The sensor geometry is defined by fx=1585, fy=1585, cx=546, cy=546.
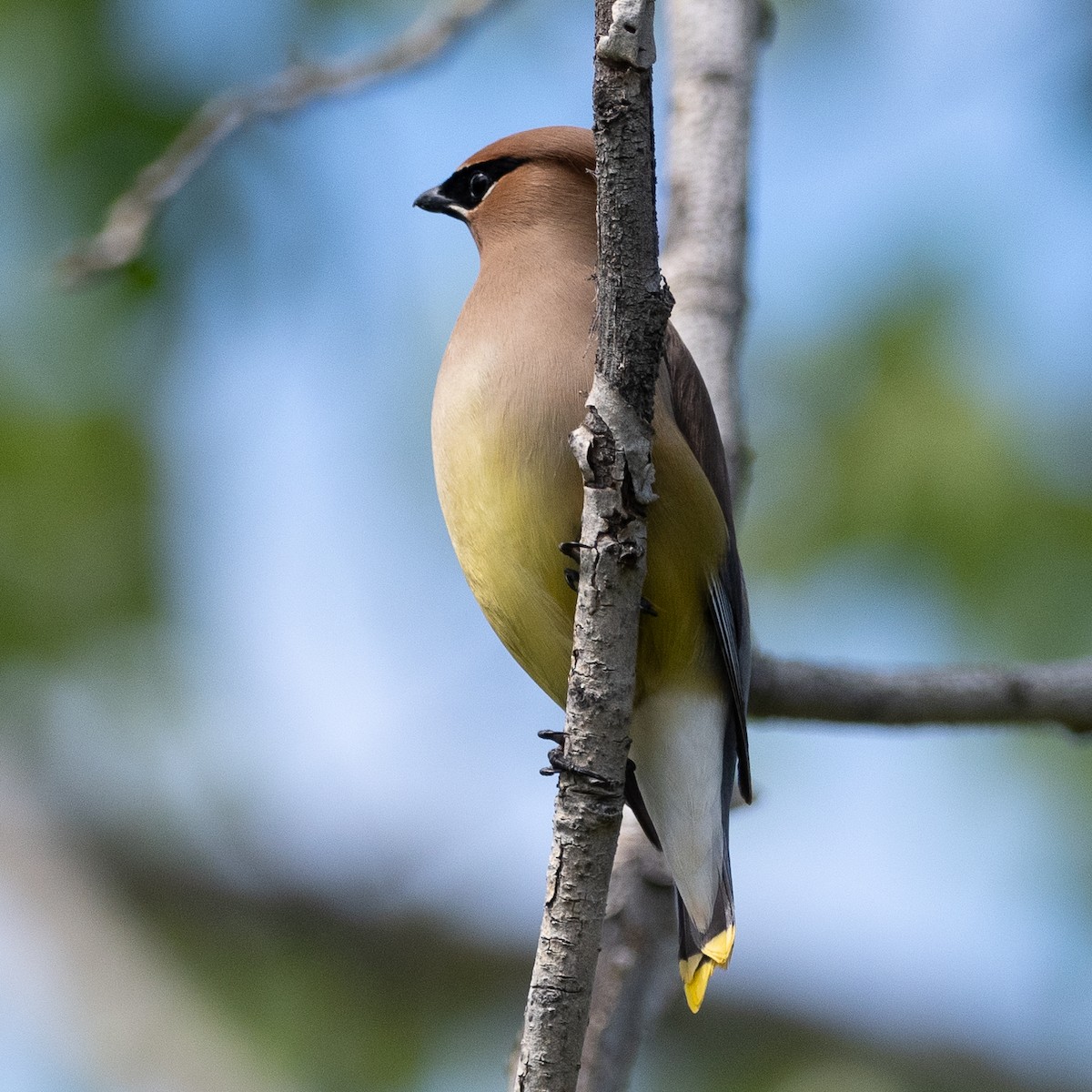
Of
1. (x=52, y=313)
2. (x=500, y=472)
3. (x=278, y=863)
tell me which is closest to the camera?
(x=500, y=472)

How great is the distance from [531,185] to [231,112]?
0.99m

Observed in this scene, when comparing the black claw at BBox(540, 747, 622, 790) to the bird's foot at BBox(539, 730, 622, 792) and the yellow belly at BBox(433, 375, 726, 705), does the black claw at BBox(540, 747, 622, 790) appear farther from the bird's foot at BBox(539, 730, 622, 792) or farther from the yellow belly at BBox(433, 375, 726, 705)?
the yellow belly at BBox(433, 375, 726, 705)

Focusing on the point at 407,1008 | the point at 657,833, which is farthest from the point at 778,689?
the point at 407,1008

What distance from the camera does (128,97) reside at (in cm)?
609

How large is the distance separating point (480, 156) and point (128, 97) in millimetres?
2389

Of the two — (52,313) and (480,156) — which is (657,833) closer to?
(480,156)

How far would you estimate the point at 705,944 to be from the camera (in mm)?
3811

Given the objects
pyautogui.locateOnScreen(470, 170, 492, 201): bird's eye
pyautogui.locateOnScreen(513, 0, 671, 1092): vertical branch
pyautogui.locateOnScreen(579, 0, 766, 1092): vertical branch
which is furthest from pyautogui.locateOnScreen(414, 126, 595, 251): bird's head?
pyautogui.locateOnScreen(513, 0, 671, 1092): vertical branch

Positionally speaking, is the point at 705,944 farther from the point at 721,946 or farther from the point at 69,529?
the point at 69,529

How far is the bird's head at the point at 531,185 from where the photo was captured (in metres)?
4.02

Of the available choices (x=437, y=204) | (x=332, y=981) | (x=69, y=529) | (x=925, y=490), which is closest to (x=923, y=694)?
(x=437, y=204)

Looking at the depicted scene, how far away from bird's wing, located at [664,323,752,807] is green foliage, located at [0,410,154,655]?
3.75m

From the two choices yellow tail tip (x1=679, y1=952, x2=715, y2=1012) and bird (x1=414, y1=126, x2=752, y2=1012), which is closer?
bird (x1=414, y1=126, x2=752, y2=1012)

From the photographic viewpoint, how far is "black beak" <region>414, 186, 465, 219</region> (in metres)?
4.38
